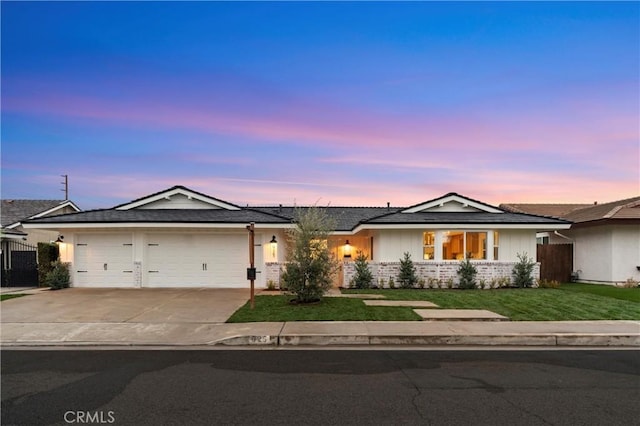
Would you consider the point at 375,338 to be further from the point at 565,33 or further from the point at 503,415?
the point at 565,33

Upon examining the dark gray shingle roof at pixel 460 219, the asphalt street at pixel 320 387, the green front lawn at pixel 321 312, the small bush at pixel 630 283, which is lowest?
the small bush at pixel 630 283

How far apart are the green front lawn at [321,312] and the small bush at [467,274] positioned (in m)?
6.60

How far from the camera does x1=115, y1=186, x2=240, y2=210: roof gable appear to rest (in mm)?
19047

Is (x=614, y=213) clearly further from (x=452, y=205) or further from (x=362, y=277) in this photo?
(x=362, y=277)

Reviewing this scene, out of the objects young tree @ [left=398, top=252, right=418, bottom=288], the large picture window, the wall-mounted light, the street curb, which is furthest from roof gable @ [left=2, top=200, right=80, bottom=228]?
the large picture window

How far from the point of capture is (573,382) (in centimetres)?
582

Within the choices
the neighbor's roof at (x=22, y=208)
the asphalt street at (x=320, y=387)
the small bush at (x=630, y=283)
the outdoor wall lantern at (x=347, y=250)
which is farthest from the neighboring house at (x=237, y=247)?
the neighbor's roof at (x=22, y=208)

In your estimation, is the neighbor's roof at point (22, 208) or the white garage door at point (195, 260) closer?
the white garage door at point (195, 260)

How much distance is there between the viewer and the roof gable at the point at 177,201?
19.0 m

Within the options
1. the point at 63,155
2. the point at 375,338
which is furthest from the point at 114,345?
the point at 63,155

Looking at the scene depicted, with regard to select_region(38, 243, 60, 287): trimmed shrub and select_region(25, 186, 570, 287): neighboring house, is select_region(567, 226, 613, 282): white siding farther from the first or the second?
select_region(38, 243, 60, 287): trimmed shrub

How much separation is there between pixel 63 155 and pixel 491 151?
2567 centimetres

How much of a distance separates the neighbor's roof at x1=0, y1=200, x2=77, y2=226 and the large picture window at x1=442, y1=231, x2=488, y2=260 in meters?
26.5

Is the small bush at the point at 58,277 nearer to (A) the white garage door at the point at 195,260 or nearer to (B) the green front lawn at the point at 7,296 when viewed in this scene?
(B) the green front lawn at the point at 7,296
